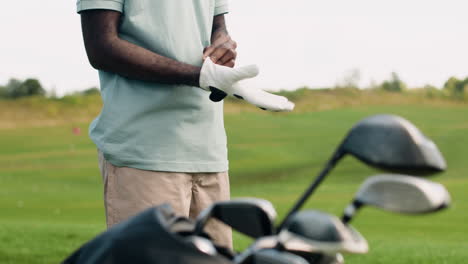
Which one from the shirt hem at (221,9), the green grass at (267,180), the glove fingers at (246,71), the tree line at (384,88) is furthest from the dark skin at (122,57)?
the tree line at (384,88)

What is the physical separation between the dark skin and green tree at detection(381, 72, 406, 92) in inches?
1035

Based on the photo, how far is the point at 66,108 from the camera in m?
23.7

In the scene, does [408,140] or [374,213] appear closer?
[408,140]

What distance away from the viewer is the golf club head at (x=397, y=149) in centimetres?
100

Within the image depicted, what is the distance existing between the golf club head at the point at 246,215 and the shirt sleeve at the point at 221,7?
1.43m

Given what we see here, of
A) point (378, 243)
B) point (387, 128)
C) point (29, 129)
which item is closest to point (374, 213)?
point (378, 243)

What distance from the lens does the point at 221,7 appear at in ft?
8.33

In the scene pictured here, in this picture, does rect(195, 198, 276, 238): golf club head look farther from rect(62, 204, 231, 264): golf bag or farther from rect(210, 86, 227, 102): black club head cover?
rect(210, 86, 227, 102): black club head cover

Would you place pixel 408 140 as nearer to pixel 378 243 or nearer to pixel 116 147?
pixel 116 147

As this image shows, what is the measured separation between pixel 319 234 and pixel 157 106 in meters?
1.31

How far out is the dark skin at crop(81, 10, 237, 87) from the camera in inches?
80.4

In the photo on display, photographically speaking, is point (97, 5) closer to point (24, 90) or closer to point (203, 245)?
point (203, 245)

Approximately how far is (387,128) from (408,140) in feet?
0.11

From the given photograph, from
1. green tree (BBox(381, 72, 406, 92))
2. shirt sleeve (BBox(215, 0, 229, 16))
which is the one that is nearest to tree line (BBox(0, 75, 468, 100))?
green tree (BBox(381, 72, 406, 92))
